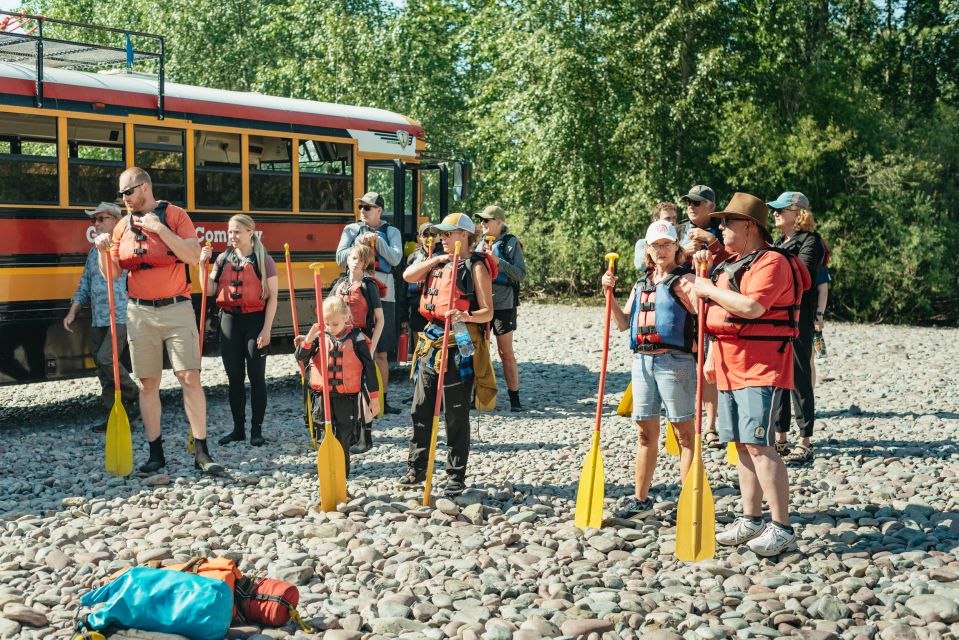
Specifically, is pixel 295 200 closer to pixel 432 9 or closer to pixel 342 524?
pixel 342 524

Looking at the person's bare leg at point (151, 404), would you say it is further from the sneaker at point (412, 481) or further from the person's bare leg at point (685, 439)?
the person's bare leg at point (685, 439)

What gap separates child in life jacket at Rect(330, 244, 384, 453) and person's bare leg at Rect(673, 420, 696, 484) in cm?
282

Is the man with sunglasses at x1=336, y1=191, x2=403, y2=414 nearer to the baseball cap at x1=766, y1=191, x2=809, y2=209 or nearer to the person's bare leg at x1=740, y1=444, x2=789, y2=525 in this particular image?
the baseball cap at x1=766, y1=191, x2=809, y2=209

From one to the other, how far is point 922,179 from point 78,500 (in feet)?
63.4

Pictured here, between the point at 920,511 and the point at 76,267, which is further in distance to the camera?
the point at 76,267

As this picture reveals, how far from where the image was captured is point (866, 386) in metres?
12.1

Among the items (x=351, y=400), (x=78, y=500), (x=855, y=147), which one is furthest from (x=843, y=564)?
(x=855, y=147)

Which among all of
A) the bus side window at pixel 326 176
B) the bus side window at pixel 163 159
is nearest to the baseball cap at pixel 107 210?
the bus side window at pixel 163 159

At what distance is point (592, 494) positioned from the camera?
19.9ft

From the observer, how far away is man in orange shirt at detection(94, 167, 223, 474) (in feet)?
22.8

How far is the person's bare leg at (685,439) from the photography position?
603cm

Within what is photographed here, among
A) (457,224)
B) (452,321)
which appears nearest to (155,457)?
(452,321)

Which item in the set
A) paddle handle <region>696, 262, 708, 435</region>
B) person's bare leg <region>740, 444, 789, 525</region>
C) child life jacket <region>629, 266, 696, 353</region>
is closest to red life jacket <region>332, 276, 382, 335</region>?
child life jacket <region>629, 266, 696, 353</region>

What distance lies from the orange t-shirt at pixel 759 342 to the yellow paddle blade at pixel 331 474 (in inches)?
100
